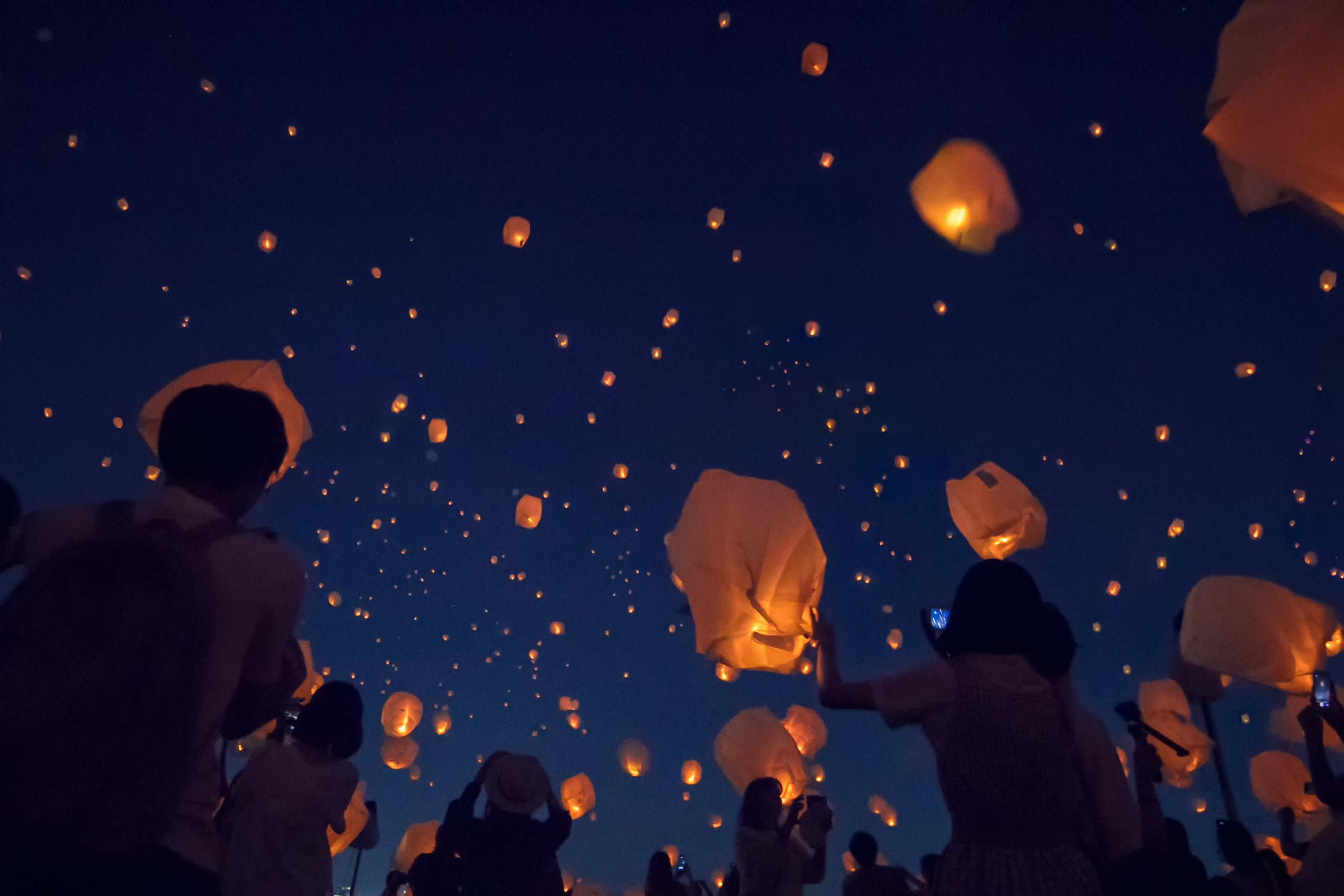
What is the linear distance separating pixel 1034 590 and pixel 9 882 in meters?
2.07

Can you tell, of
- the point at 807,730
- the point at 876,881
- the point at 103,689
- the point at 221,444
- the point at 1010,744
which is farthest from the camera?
the point at 807,730

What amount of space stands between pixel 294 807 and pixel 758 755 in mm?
4209

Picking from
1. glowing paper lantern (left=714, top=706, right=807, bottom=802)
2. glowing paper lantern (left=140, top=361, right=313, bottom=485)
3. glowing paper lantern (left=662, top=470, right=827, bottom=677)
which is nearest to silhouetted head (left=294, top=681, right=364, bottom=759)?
glowing paper lantern (left=140, top=361, right=313, bottom=485)

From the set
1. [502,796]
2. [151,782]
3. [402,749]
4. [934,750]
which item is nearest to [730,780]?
[502,796]

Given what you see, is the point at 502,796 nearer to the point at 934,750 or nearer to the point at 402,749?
the point at 934,750

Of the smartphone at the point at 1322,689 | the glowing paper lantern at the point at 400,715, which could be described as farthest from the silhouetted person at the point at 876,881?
the glowing paper lantern at the point at 400,715

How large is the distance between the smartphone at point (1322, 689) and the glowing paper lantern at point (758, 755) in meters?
3.25

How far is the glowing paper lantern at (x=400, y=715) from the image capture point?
8.73 meters

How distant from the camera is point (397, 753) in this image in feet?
28.9

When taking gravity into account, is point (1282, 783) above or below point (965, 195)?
below

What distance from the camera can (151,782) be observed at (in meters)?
0.98

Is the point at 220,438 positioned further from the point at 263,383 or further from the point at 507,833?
the point at 507,833

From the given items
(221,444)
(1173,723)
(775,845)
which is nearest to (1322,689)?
(775,845)

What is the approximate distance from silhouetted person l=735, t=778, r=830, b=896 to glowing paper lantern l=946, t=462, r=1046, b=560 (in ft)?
7.29
